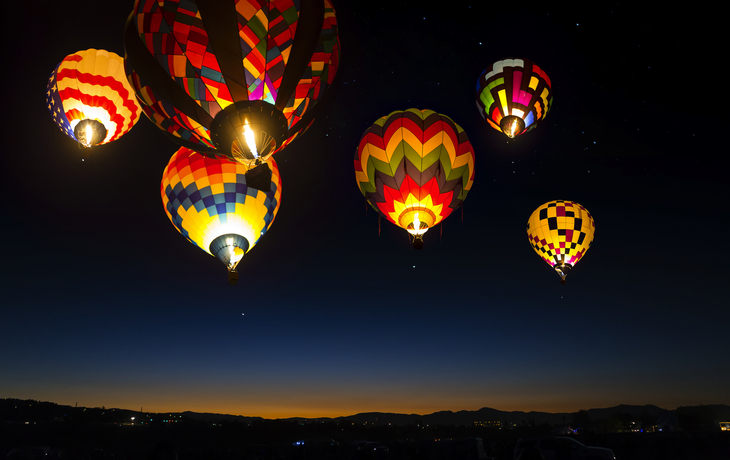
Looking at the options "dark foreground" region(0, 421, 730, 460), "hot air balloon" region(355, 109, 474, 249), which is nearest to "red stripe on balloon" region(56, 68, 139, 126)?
"hot air balloon" region(355, 109, 474, 249)

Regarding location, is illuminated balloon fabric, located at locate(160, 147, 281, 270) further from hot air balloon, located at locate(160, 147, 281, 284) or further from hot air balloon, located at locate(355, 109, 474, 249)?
hot air balloon, located at locate(355, 109, 474, 249)

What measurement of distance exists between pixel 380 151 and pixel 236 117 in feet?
14.9

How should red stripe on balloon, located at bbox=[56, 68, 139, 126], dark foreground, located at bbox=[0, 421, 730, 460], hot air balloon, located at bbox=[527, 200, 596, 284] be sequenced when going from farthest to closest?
hot air balloon, located at bbox=[527, 200, 596, 284]
dark foreground, located at bbox=[0, 421, 730, 460]
red stripe on balloon, located at bbox=[56, 68, 139, 126]

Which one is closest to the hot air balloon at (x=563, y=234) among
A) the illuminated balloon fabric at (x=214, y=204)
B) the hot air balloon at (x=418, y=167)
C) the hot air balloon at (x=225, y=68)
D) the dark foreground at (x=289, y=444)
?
the dark foreground at (x=289, y=444)

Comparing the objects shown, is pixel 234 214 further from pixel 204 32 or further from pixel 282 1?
pixel 282 1

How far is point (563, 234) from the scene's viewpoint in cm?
1406

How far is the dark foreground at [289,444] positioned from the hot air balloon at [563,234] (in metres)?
6.12

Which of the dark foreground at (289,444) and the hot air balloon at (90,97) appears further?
the dark foreground at (289,444)

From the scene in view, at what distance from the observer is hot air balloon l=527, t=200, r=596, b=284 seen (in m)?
13.9

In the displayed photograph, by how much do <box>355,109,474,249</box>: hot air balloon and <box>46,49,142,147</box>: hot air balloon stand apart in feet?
18.5

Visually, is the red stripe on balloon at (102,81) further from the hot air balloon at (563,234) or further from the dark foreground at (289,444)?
the hot air balloon at (563,234)

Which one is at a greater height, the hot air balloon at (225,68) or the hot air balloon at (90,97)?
the hot air balloon at (90,97)

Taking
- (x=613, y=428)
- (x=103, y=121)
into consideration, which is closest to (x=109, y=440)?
(x=103, y=121)

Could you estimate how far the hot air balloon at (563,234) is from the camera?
1393 centimetres
